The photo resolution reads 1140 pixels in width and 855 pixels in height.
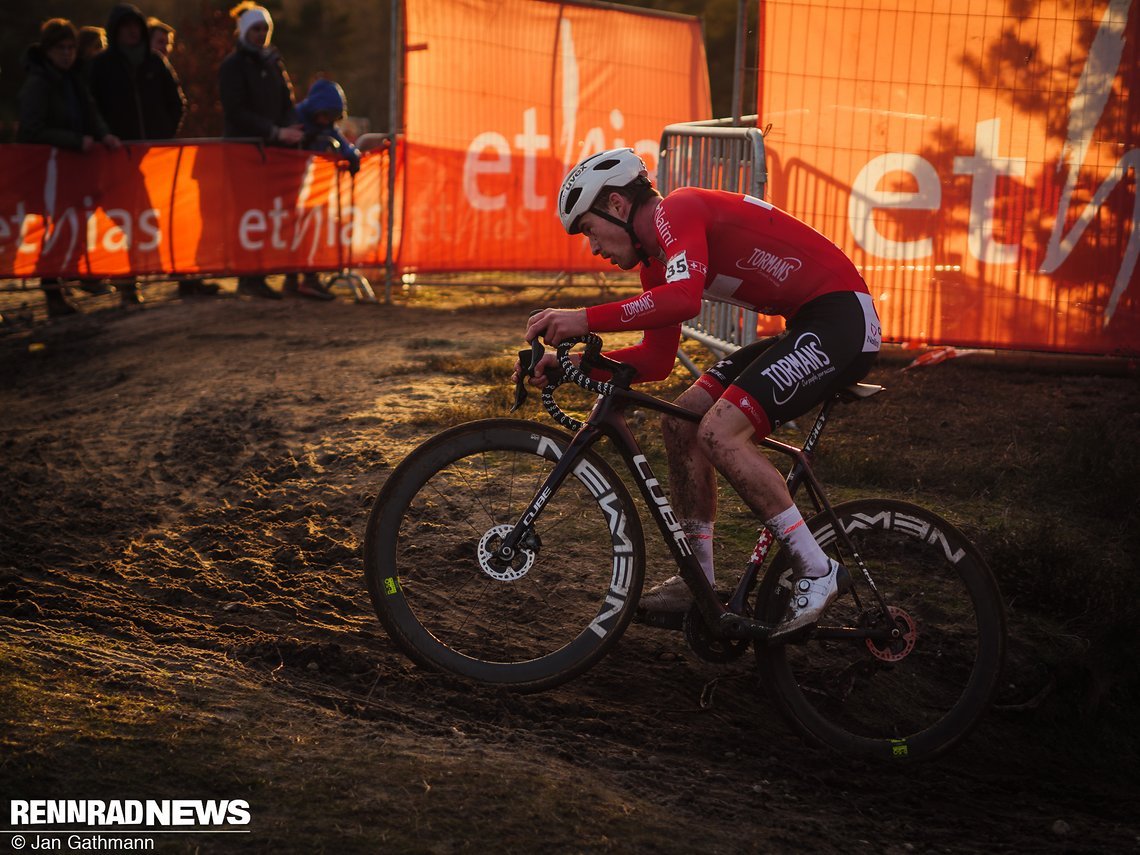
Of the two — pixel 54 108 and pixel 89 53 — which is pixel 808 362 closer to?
pixel 54 108

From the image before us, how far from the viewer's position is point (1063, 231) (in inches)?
354

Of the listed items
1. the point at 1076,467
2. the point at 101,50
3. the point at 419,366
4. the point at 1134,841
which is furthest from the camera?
the point at 101,50

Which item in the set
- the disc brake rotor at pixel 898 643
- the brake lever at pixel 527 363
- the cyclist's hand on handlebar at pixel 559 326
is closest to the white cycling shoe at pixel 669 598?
the disc brake rotor at pixel 898 643

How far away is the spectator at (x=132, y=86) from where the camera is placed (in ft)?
42.0

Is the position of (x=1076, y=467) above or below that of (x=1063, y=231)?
below

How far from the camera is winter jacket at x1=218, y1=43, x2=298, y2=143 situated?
Result: 42.3 feet

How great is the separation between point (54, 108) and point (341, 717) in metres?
9.96

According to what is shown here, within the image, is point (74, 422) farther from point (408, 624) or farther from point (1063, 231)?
point (1063, 231)

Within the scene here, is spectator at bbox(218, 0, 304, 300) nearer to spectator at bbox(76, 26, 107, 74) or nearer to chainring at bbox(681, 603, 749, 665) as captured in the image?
spectator at bbox(76, 26, 107, 74)

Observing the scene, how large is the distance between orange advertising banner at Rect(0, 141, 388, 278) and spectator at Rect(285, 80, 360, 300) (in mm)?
221

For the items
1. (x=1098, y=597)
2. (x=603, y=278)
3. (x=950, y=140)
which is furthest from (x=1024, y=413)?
(x=603, y=278)

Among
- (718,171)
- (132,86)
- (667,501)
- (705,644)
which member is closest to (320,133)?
(132,86)

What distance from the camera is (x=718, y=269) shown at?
14.8ft

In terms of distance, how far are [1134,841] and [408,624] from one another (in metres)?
2.50
